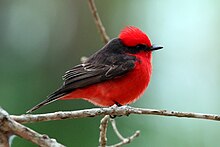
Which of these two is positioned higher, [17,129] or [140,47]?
[140,47]

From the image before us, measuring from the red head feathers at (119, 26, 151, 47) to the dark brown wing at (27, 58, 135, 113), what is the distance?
210mm

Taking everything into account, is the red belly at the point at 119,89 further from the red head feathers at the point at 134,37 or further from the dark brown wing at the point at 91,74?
the red head feathers at the point at 134,37

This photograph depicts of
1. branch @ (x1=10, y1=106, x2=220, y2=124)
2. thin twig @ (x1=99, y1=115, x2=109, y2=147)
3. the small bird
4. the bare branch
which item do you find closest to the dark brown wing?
the small bird

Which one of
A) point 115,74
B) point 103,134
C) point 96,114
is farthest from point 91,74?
point 96,114

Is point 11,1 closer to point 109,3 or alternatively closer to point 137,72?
point 109,3

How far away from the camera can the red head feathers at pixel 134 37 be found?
385cm

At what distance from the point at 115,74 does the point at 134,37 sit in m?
0.40

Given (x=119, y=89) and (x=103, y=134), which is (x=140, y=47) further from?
(x=103, y=134)

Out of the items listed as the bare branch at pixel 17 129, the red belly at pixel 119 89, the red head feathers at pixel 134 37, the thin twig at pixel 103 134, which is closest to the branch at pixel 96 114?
the bare branch at pixel 17 129

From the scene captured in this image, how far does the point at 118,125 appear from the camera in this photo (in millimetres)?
4250

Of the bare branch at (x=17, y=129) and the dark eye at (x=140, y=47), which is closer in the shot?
the bare branch at (x=17, y=129)

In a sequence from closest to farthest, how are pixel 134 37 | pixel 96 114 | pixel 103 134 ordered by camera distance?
pixel 96 114
pixel 103 134
pixel 134 37

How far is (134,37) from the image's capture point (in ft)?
12.7

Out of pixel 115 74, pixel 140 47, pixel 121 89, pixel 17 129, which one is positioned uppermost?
pixel 140 47
